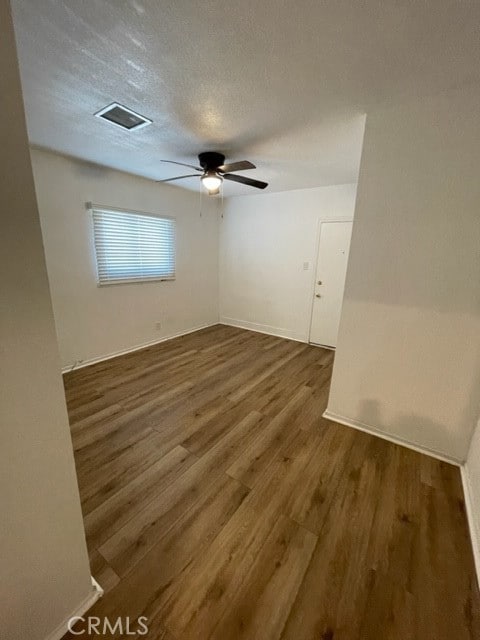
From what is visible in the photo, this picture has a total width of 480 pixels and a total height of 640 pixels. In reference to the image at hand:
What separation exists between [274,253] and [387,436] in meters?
3.26

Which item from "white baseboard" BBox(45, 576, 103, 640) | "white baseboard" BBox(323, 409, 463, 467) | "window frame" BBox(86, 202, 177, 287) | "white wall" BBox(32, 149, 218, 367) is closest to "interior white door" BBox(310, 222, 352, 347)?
"white baseboard" BBox(323, 409, 463, 467)

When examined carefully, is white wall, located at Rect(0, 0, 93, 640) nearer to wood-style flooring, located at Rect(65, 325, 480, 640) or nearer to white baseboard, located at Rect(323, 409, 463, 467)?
wood-style flooring, located at Rect(65, 325, 480, 640)

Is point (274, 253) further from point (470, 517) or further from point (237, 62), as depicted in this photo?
point (470, 517)

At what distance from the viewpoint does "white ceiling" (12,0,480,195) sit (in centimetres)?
108

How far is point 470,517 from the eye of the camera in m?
1.49

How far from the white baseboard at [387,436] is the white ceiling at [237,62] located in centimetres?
248

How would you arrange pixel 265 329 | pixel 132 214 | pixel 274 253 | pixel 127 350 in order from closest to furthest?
1. pixel 132 214
2. pixel 127 350
3. pixel 274 253
4. pixel 265 329

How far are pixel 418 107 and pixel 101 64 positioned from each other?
1986 mm

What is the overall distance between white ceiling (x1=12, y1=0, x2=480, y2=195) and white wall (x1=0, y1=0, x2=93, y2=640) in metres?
0.87

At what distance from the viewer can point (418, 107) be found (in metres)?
1.67

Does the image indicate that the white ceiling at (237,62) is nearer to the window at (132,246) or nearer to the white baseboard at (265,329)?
the window at (132,246)

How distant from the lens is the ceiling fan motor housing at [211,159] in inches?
99.7

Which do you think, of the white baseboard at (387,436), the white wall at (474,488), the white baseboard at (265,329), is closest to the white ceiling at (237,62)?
the white wall at (474,488)

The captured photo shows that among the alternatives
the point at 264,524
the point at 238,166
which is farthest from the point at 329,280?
the point at 264,524
